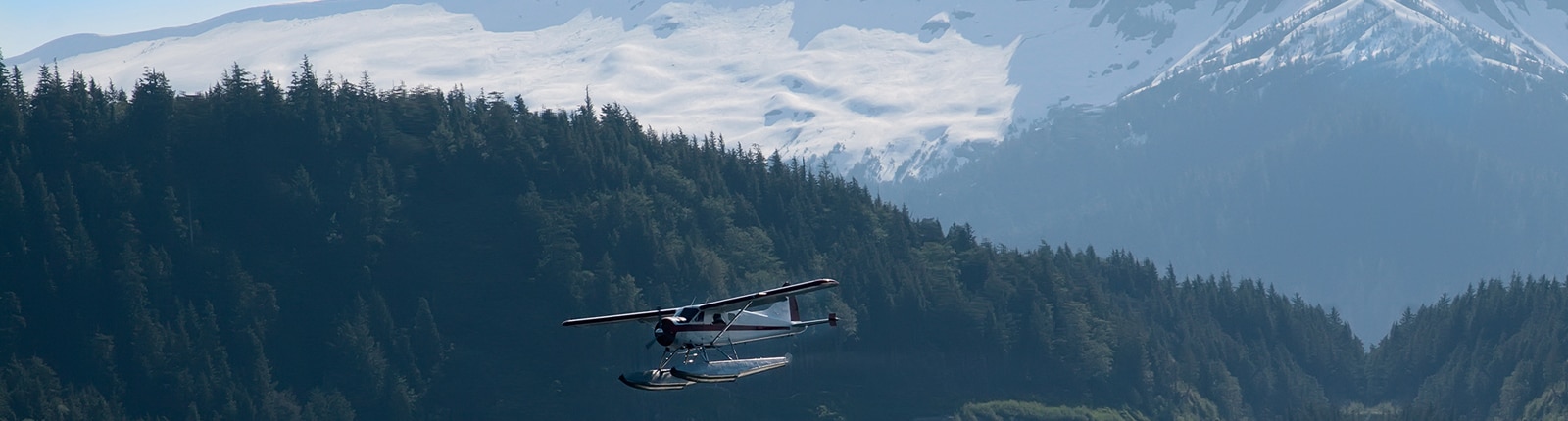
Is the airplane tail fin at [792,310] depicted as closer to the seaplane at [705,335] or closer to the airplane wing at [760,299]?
the seaplane at [705,335]

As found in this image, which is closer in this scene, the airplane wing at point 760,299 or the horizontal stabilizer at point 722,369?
the airplane wing at point 760,299

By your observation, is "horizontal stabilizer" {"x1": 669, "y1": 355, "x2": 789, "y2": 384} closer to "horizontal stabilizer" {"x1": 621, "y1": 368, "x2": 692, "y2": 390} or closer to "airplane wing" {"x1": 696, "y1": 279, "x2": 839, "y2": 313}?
"horizontal stabilizer" {"x1": 621, "y1": 368, "x2": 692, "y2": 390}

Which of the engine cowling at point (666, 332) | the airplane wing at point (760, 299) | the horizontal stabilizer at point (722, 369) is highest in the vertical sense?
the airplane wing at point (760, 299)

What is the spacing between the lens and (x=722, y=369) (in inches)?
4916

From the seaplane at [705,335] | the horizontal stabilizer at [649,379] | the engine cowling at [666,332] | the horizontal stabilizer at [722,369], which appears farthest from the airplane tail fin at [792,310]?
the engine cowling at [666,332]

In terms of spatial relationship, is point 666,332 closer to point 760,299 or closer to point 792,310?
point 760,299

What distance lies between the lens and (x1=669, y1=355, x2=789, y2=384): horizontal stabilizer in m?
123

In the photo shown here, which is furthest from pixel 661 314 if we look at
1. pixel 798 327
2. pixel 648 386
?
pixel 798 327

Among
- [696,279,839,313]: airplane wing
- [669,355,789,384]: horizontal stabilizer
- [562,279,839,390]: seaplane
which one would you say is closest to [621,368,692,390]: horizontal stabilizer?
→ [562,279,839,390]: seaplane

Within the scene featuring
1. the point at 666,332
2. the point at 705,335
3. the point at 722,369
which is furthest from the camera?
the point at 722,369


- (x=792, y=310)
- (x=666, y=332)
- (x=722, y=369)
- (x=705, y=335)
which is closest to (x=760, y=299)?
(x=705, y=335)

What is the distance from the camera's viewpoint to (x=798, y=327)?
5261 inches

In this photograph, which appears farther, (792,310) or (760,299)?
(792,310)

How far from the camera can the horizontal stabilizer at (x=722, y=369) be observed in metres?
123
